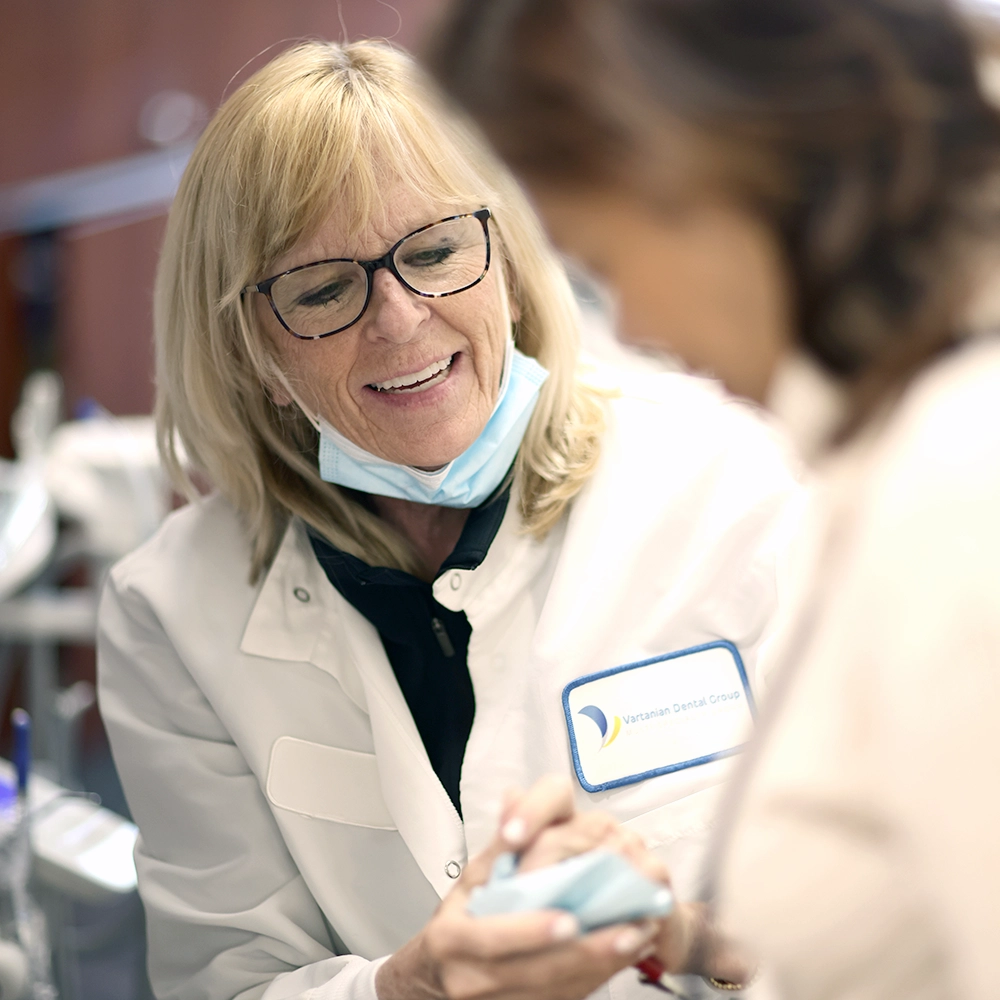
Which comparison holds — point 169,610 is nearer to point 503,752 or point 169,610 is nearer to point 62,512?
point 503,752

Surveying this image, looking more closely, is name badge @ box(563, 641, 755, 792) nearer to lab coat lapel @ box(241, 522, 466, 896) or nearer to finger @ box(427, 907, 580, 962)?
lab coat lapel @ box(241, 522, 466, 896)

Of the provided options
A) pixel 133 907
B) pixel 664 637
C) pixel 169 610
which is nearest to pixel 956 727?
pixel 664 637

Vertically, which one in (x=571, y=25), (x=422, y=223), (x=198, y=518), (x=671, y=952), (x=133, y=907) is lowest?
(x=133, y=907)

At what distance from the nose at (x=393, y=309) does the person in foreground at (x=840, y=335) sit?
508 mm

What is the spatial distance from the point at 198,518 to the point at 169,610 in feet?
0.47

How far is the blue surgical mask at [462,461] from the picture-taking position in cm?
125

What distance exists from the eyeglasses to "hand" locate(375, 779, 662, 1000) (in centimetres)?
57

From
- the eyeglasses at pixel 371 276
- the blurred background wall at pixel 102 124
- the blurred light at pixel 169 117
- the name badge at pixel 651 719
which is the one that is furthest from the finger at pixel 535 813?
the blurred light at pixel 169 117

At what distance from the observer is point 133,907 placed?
2.58m

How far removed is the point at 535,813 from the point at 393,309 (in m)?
0.57

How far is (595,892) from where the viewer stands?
754mm

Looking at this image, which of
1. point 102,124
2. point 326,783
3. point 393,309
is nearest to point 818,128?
point 393,309

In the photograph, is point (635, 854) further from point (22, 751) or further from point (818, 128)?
point (22, 751)

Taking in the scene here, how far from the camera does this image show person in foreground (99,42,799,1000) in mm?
1175
